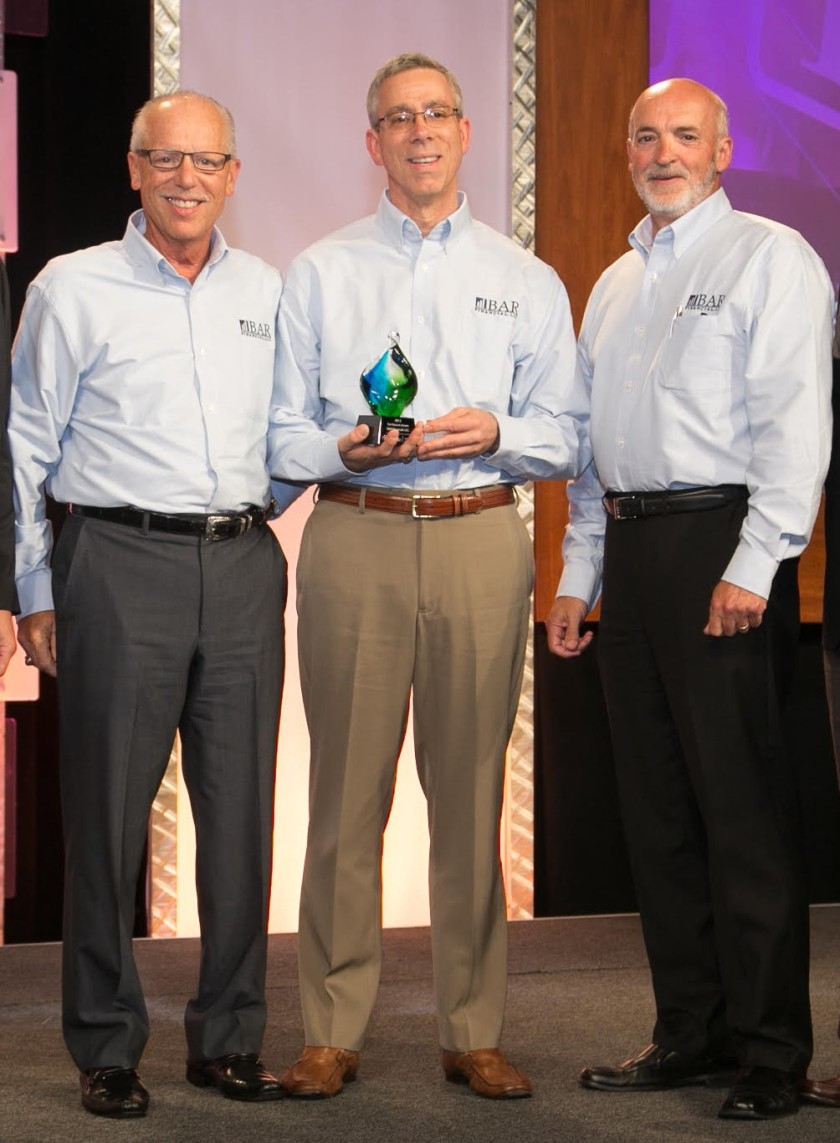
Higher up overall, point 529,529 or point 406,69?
point 406,69

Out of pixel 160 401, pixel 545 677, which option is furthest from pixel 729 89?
pixel 160 401

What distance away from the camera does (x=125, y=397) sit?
3.22 meters

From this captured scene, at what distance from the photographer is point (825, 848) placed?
534cm

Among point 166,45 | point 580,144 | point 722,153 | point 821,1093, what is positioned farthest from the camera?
point 580,144

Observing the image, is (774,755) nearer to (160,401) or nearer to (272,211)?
(160,401)

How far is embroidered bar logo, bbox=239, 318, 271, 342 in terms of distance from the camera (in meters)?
3.33

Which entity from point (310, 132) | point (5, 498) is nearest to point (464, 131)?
point (5, 498)

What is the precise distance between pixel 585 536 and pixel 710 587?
0.52 meters

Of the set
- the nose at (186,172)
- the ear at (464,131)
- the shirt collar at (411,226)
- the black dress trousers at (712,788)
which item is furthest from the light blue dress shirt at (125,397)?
the black dress trousers at (712,788)

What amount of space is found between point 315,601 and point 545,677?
77.7 inches

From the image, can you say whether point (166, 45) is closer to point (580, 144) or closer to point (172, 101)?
point (580, 144)

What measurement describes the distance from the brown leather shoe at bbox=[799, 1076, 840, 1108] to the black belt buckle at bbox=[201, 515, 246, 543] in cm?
159

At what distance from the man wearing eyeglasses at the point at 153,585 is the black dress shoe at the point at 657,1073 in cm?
68

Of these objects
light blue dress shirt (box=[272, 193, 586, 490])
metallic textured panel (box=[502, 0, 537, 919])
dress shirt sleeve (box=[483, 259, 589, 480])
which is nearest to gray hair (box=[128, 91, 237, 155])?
light blue dress shirt (box=[272, 193, 586, 490])
